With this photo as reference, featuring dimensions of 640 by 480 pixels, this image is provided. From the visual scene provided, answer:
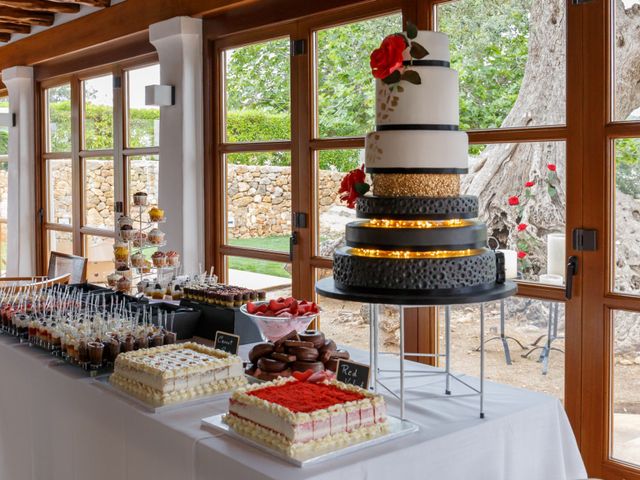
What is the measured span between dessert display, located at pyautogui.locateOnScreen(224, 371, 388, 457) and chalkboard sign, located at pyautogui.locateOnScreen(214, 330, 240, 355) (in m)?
0.50

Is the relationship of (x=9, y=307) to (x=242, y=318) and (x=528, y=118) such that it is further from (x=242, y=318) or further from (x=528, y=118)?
(x=528, y=118)

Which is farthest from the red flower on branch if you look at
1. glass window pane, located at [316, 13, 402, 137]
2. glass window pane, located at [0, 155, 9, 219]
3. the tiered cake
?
glass window pane, located at [0, 155, 9, 219]

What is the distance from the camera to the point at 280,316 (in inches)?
102

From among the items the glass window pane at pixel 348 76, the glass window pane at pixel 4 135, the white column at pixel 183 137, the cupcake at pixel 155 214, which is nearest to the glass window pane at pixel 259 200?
the white column at pixel 183 137

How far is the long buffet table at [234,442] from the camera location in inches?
69.5

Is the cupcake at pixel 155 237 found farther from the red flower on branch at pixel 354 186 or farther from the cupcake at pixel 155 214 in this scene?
the red flower on branch at pixel 354 186

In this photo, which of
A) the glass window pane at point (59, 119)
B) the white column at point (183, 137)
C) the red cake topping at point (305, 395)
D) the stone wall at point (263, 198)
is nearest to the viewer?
the red cake topping at point (305, 395)

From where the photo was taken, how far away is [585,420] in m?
3.01

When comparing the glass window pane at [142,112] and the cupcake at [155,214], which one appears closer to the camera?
the cupcake at [155,214]

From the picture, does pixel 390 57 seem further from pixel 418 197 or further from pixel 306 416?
pixel 306 416

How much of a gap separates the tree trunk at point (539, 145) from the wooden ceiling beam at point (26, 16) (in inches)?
182

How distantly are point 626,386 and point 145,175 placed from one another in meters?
3.96

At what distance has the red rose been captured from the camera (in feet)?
→ 6.18

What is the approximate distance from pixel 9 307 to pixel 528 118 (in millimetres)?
2320
